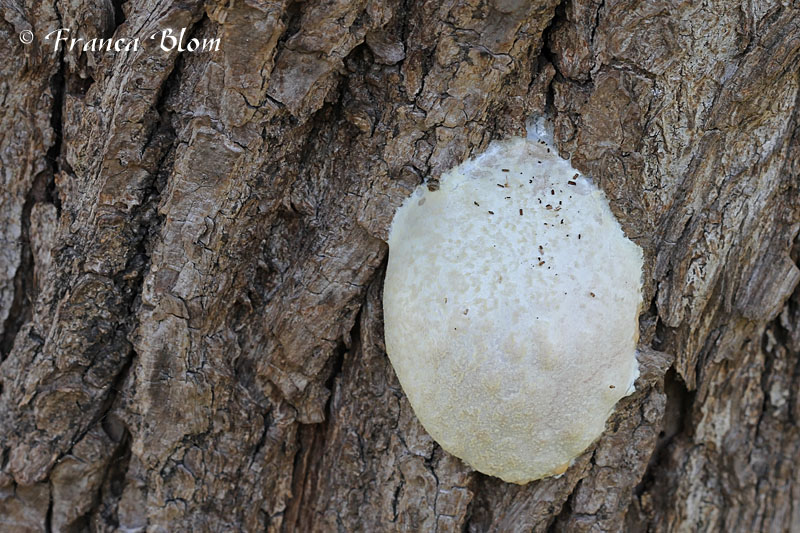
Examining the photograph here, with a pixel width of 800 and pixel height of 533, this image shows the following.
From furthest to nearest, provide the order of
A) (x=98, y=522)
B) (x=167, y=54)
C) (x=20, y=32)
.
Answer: (x=98, y=522) → (x=20, y=32) → (x=167, y=54)

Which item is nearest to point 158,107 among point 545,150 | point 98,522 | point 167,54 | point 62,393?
point 167,54

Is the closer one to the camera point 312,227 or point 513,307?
point 513,307

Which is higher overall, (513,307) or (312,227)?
(312,227)

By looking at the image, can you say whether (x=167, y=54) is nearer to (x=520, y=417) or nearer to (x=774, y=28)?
(x=520, y=417)
